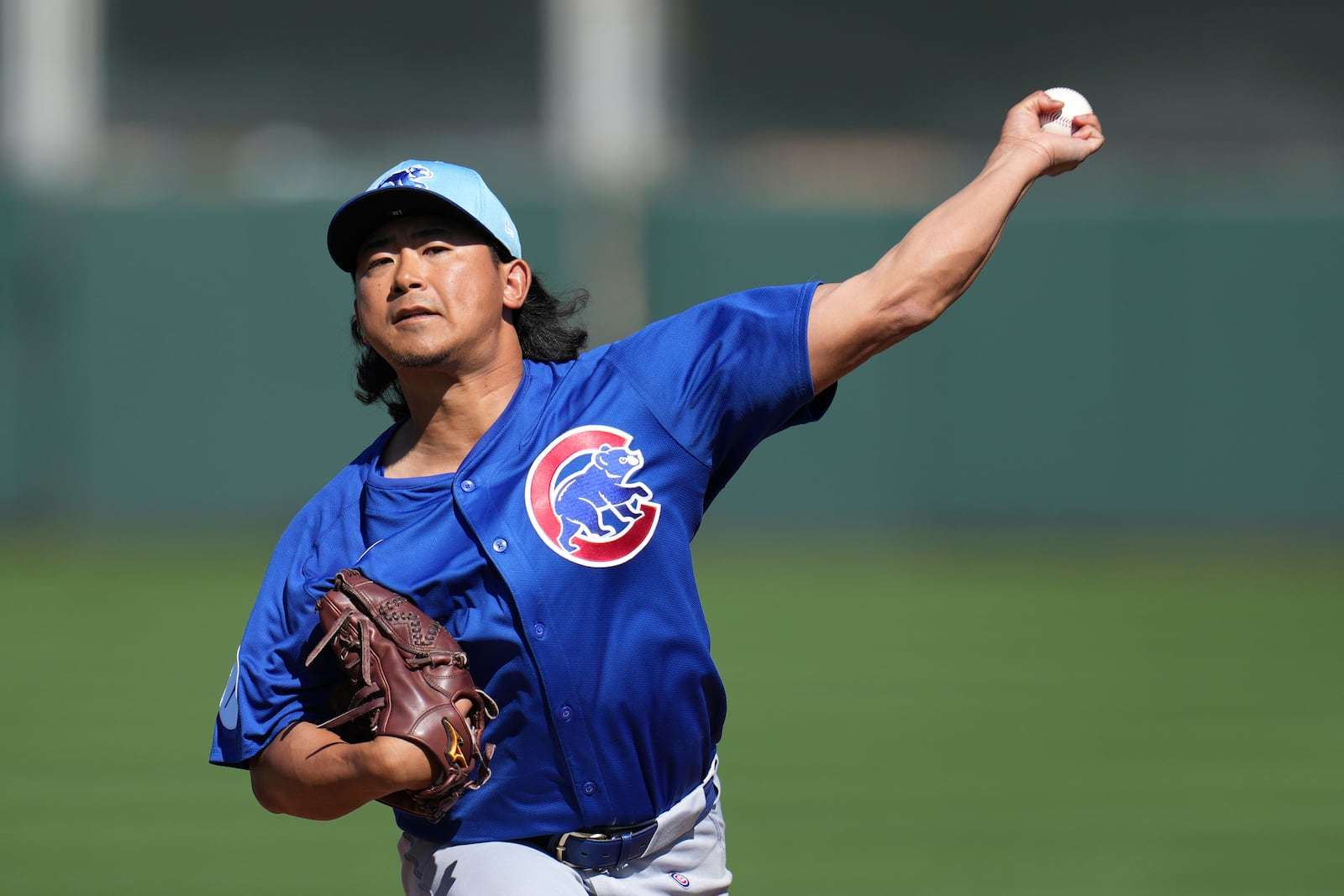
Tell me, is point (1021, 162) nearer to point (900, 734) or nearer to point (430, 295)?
point (430, 295)

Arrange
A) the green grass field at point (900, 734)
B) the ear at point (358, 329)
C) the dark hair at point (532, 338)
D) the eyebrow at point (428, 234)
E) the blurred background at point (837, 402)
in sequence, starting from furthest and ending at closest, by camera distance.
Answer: the blurred background at point (837, 402), the green grass field at point (900, 734), the dark hair at point (532, 338), the ear at point (358, 329), the eyebrow at point (428, 234)

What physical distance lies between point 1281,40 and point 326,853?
1506 centimetres

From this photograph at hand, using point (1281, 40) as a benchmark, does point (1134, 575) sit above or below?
below

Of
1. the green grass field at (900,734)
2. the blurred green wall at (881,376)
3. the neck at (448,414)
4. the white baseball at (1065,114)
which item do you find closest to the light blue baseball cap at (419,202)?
the neck at (448,414)

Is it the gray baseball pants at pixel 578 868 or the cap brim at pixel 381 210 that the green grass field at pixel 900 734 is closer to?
the gray baseball pants at pixel 578 868

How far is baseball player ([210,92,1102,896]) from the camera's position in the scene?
314 centimetres

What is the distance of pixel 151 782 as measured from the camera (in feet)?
22.9

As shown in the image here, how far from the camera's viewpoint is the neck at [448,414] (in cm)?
334

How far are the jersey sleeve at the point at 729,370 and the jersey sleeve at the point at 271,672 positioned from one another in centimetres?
74

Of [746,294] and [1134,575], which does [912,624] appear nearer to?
A: [1134,575]

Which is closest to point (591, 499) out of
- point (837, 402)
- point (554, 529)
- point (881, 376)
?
point (554, 529)

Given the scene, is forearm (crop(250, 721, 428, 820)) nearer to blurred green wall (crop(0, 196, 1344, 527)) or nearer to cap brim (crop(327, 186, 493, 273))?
cap brim (crop(327, 186, 493, 273))

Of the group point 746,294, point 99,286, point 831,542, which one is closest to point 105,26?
point 99,286

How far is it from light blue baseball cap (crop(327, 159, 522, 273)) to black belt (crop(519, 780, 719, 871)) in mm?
1126
